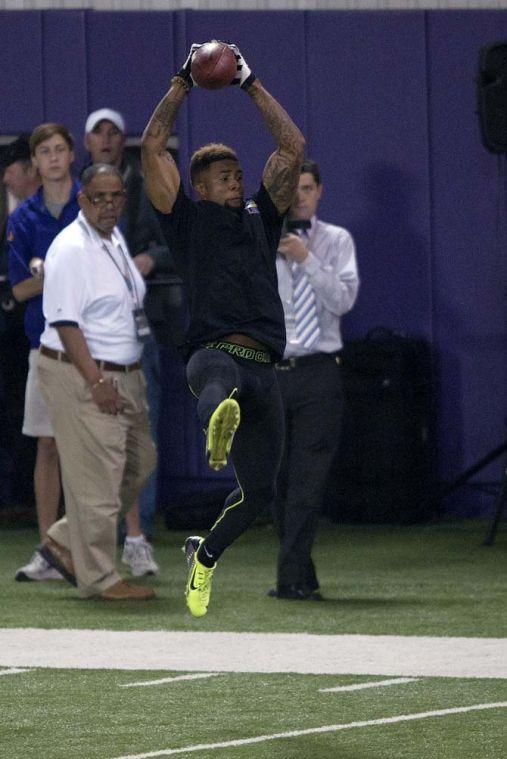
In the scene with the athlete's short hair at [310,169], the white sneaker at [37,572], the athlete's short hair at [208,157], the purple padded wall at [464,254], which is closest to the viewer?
the athlete's short hair at [208,157]

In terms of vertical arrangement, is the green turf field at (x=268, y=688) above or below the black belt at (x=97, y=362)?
below

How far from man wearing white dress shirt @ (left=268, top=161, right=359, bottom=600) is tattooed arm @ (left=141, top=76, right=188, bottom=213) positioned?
2.37 meters

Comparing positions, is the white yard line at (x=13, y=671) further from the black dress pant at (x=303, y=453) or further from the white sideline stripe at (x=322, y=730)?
the black dress pant at (x=303, y=453)

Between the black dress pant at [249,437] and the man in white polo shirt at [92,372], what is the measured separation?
7.43 ft

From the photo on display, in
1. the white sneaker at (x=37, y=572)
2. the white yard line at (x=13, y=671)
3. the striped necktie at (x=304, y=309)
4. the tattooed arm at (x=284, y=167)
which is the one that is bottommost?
the white yard line at (x=13, y=671)

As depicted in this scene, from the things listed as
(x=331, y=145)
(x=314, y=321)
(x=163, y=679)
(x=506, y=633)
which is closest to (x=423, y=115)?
(x=331, y=145)

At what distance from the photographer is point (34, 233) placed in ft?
34.5

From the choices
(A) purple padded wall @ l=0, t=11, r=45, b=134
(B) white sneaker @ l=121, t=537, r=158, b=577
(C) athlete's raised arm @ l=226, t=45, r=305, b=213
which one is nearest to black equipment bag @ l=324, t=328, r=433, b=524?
(B) white sneaker @ l=121, t=537, r=158, b=577

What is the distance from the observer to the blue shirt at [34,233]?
34.5 ft

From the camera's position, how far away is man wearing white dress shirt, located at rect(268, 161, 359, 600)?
9.44 m

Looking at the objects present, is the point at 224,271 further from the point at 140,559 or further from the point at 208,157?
the point at 140,559

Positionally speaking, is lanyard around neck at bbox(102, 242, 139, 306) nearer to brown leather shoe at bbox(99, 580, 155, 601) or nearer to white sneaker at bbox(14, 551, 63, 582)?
brown leather shoe at bbox(99, 580, 155, 601)

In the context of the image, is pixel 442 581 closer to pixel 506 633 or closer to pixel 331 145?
pixel 506 633

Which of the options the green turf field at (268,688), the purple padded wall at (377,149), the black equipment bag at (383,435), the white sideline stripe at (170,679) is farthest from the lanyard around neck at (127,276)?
the purple padded wall at (377,149)
